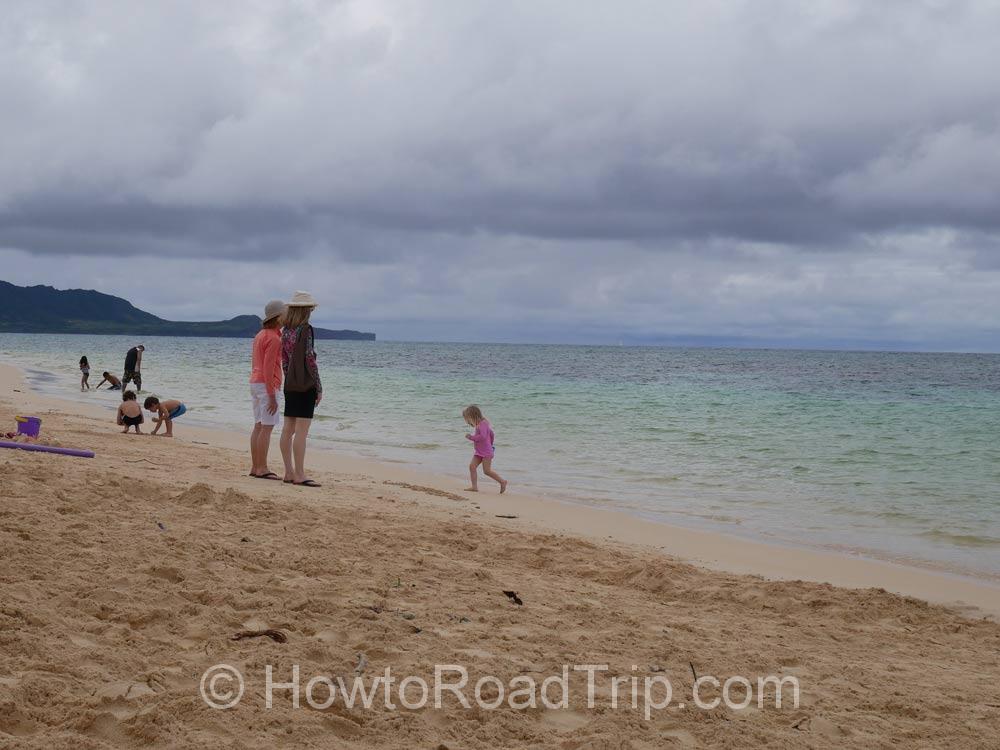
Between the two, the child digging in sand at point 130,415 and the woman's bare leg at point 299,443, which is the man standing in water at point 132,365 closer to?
the child digging in sand at point 130,415

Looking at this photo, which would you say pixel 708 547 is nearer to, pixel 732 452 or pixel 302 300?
pixel 302 300

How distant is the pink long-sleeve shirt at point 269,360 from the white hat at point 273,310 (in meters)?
0.19

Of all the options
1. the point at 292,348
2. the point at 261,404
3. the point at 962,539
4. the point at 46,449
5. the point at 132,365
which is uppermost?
the point at 292,348

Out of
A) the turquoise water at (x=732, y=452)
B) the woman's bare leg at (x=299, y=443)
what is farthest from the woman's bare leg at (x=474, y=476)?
the woman's bare leg at (x=299, y=443)

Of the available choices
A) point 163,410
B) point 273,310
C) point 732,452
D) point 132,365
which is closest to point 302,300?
point 273,310

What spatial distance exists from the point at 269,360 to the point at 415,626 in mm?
5390

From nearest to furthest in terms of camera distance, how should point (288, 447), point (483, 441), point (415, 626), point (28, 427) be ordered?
1. point (415, 626)
2. point (288, 447)
3. point (28, 427)
4. point (483, 441)

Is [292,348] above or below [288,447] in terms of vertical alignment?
above

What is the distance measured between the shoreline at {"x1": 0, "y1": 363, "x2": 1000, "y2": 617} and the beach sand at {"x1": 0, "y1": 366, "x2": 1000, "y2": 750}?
0.24 ft

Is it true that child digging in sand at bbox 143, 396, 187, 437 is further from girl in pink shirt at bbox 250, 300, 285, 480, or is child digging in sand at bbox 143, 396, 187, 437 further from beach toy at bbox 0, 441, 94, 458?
girl in pink shirt at bbox 250, 300, 285, 480

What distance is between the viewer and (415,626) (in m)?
4.49

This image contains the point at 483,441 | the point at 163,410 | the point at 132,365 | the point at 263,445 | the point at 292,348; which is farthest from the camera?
the point at 132,365

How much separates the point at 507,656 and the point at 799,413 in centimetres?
2622

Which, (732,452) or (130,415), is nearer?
(130,415)
